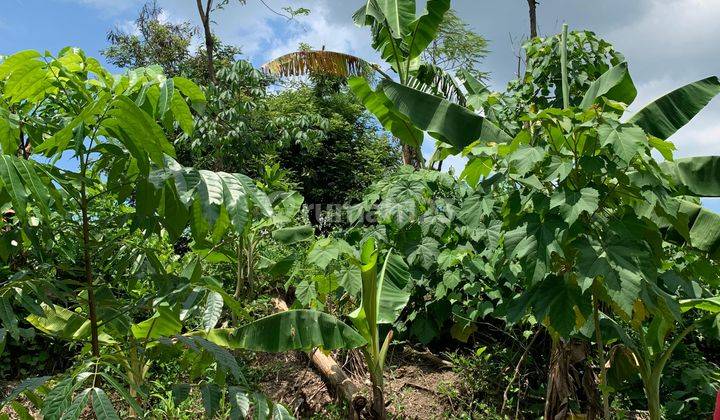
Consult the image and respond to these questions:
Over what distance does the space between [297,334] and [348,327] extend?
11.9 inches

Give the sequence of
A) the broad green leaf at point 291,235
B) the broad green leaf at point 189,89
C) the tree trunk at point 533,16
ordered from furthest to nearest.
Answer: the tree trunk at point 533,16 → the broad green leaf at point 291,235 → the broad green leaf at point 189,89

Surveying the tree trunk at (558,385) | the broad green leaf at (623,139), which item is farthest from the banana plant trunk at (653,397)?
the broad green leaf at (623,139)

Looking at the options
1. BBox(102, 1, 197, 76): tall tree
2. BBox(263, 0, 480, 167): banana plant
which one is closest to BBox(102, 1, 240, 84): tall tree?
BBox(102, 1, 197, 76): tall tree

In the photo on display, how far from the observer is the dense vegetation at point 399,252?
7.91 ft

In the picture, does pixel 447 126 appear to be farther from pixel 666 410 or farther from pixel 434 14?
pixel 666 410

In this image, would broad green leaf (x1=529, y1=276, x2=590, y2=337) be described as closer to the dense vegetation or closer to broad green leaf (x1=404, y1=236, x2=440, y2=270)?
the dense vegetation

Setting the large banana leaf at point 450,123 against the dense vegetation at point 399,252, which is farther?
the large banana leaf at point 450,123

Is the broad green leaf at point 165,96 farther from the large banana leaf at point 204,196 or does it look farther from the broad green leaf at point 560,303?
the broad green leaf at point 560,303

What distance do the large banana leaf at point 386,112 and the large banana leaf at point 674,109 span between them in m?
1.71

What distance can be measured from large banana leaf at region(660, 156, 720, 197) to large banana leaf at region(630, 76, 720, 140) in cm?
23

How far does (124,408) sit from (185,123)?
3.80 meters

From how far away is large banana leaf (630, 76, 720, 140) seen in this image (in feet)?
14.5

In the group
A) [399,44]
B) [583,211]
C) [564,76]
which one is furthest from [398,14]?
[583,211]

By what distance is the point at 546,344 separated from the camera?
5426mm
